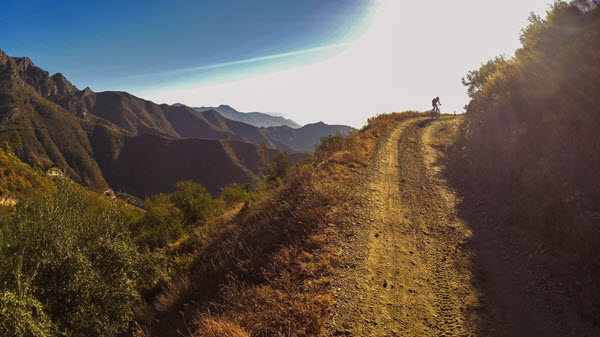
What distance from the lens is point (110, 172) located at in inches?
6284

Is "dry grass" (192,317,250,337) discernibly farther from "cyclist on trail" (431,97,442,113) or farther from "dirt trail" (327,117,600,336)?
"cyclist on trail" (431,97,442,113)

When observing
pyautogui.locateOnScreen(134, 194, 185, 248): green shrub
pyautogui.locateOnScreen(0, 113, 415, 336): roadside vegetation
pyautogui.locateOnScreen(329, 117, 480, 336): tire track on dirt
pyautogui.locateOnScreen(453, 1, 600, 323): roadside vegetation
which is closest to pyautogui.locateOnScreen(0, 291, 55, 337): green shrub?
pyautogui.locateOnScreen(0, 113, 415, 336): roadside vegetation

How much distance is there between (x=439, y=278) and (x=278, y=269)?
138 inches

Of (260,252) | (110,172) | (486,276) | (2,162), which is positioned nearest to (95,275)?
(260,252)

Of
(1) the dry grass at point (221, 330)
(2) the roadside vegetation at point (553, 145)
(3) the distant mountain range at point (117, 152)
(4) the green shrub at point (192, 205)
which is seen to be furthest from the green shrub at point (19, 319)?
(3) the distant mountain range at point (117, 152)

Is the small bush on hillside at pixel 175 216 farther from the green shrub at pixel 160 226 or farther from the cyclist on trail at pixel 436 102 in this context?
the cyclist on trail at pixel 436 102

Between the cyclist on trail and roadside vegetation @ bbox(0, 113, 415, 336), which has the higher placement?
the cyclist on trail

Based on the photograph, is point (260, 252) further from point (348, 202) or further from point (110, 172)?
point (110, 172)

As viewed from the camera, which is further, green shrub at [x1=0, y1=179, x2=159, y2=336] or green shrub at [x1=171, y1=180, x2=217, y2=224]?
green shrub at [x1=171, y1=180, x2=217, y2=224]

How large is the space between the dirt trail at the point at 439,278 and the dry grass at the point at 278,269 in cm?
48

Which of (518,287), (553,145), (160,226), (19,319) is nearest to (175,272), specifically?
(19,319)

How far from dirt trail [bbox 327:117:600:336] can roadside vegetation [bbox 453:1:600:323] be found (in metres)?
0.54

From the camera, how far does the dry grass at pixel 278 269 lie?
4336mm

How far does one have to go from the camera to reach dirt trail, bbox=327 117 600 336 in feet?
13.2
